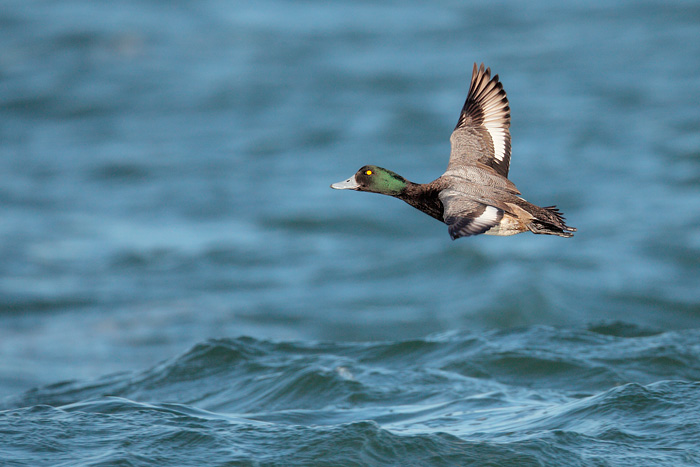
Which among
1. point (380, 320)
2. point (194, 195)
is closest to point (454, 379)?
point (380, 320)

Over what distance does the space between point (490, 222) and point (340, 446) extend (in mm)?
2033

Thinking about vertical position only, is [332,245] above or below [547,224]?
above

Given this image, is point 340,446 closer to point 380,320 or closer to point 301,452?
point 301,452

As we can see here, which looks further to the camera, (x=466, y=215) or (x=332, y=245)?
(x=332, y=245)

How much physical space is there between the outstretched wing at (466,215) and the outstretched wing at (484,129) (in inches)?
43.5

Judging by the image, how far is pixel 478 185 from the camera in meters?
7.03

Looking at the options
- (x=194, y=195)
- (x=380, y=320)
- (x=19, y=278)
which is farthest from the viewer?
(x=194, y=195)

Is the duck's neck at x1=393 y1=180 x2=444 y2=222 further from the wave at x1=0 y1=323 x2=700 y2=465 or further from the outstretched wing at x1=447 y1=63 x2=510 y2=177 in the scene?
the wave at x1=0 y1=323 x2=700 y2=465

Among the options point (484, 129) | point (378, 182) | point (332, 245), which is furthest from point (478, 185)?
point (332, 245)

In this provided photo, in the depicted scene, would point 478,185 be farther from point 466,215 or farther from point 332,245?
point 332,245

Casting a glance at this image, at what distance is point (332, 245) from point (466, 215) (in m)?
10.7

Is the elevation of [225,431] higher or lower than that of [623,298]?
lower

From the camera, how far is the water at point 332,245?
6863 mm

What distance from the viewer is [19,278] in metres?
14.9
